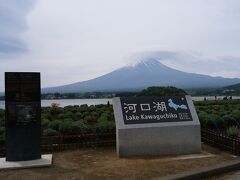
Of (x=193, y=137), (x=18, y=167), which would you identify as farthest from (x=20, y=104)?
(x=193, y=137)

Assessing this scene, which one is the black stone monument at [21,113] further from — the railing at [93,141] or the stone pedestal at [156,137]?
the stone pedestal at [156,137]

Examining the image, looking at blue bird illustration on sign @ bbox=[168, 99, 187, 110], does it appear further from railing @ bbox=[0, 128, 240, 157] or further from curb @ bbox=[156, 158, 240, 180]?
curb @ bbox=[156, 158, 240, 180]

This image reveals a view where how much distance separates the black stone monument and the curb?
11.7 feet

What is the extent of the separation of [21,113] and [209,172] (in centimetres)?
460

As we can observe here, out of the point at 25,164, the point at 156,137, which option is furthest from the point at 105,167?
the point at 156,137

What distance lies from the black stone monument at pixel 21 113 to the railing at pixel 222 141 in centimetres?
527

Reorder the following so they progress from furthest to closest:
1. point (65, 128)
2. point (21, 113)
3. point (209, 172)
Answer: point (65, 128)
point (21, 113)
point (209, 172)

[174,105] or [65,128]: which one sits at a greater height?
[174,105]

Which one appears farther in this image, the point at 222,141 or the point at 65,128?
the point at 65,128

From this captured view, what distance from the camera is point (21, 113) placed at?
9945 millimetres

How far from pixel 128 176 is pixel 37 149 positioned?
2.72m

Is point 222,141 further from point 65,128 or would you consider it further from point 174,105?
point 65,128

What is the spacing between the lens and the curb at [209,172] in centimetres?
837

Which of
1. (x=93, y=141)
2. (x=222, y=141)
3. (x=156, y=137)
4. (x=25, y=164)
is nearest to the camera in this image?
(x=25, y=164)
